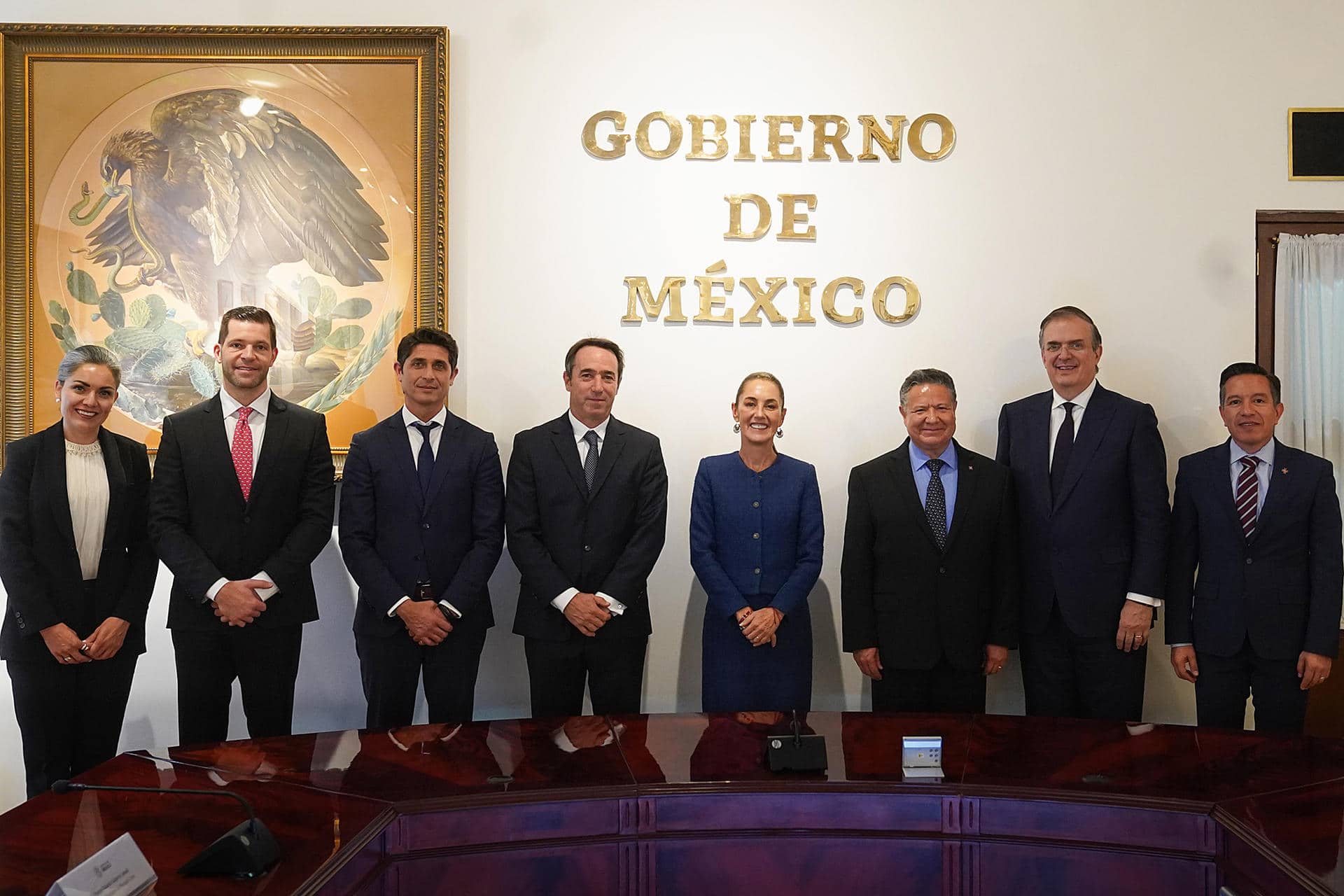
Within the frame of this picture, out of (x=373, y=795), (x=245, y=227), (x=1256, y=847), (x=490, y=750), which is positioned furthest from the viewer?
(x=245, y=227)

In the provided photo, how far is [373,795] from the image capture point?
201 centimetres

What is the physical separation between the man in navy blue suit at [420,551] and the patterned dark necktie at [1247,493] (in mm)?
2522

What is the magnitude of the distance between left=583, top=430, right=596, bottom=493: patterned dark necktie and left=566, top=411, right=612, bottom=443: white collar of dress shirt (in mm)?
12

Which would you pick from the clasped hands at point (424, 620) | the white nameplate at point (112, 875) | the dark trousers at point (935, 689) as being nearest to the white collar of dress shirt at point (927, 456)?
the dark trousers at point (935, 689)

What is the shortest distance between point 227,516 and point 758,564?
1784 millimetres

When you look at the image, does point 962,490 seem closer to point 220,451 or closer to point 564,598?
point 564,598

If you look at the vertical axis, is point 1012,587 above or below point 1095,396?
below

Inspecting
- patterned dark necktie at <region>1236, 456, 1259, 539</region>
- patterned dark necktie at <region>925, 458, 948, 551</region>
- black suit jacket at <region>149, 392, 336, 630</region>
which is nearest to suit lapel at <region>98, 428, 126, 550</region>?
black suit jacket at <region>149, 392, 336, 630</region>

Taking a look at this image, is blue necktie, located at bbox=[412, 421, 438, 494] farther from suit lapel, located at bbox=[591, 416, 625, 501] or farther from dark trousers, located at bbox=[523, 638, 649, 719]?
dark trousers, located at bbox=[523, 638, 649, 719]

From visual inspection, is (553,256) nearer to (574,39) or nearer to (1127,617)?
(574,39)

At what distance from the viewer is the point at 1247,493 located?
3205 millimetres

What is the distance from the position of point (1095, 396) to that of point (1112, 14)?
67.7 inches

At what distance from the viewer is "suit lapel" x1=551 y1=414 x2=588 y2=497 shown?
3357mm

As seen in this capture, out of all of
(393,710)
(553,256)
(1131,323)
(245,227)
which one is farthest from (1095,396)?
(245,227)
